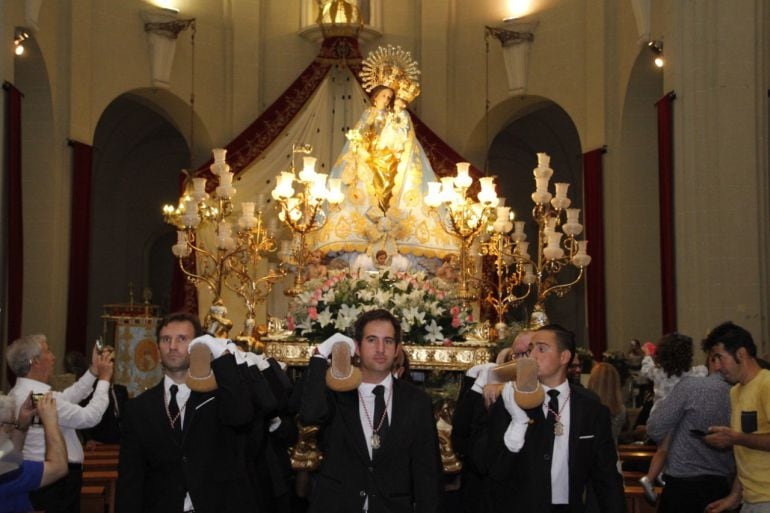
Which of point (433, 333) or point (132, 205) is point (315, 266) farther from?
point (132, 205)

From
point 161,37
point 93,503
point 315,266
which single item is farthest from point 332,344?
point 161,37

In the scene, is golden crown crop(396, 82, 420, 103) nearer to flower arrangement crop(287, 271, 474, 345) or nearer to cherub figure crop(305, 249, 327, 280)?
cherub figure crop(305, 249, 327, 280)

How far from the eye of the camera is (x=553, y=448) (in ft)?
18.9

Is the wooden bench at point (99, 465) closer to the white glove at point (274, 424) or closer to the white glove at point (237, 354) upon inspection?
the white glove at point (274, 424)

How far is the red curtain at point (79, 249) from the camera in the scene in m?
17.0

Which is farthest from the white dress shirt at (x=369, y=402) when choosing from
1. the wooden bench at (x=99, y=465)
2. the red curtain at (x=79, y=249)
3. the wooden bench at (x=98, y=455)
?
the red curtain at (x=79, y=249)

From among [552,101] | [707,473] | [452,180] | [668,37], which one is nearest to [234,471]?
[707,473]

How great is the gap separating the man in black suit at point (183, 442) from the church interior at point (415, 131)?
19.4ft

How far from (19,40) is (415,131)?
614 centimetres

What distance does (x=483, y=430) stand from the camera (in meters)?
6.24

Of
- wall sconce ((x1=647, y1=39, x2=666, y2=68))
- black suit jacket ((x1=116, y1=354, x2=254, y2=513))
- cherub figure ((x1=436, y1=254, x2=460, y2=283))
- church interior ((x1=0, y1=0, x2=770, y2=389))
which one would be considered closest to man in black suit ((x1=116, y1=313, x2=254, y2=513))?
black suit jacket ((x1=116, y1=354, x2=254, y2=513))

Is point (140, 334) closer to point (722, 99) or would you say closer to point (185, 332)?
point (722, 99)

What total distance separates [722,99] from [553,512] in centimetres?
834

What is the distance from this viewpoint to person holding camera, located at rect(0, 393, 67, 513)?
195 inches
